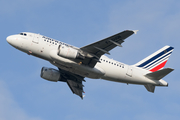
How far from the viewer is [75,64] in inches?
1462

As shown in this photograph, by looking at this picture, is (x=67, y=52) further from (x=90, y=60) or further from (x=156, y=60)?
(x=156, y=60)

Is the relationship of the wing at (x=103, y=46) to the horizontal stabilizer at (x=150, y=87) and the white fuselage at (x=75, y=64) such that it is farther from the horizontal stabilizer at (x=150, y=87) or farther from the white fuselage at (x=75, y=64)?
the horizontal stabilizer at (x=150, y=87)

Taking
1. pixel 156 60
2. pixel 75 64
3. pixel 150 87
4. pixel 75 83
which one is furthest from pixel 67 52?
pixel 156 60

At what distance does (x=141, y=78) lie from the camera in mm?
40406

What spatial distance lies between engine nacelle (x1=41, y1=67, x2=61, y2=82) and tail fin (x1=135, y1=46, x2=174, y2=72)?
13490mm

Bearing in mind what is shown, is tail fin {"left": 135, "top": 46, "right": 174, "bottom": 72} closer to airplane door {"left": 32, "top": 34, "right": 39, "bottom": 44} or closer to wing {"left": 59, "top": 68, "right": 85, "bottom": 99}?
wing {"left": 59, "top": 68, "right": 85, "bottom": 99}

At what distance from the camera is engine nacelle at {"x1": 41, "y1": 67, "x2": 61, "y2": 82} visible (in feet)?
142

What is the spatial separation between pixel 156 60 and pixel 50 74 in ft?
59.3

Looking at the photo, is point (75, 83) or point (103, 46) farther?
point (75, 83)

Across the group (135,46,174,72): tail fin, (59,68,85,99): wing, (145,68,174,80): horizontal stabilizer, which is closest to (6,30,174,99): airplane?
(145,68,174,80): horizontal stabilizer

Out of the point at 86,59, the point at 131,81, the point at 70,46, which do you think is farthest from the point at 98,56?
the point at 131,81

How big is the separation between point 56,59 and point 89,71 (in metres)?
5.25

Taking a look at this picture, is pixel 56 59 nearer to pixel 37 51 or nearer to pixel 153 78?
pixel 37 51

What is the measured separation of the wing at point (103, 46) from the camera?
1329 inches
